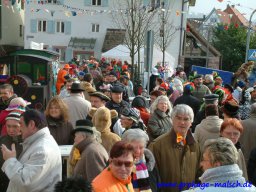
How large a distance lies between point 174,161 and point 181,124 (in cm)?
48

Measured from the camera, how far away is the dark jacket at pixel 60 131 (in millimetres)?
7371

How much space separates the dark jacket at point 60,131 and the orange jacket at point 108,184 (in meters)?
3.04

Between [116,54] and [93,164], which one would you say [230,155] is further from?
[116,54]

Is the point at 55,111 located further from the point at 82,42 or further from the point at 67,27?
the point at 67,27

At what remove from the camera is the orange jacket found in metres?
4.25

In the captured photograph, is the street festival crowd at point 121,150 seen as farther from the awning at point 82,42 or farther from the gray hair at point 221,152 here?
the awning at point 82,42

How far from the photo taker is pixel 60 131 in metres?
7.41

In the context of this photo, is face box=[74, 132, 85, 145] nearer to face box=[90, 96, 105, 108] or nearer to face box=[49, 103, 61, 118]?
face box=[49, 103, 61, 118]

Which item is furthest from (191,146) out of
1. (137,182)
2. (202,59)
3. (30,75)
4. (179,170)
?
(202,59)

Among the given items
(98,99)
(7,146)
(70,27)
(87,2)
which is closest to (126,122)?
(98,99)

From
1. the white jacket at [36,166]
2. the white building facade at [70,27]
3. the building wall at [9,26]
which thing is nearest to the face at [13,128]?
the white jacket at [36,166]

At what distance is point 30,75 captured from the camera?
56.9 feet

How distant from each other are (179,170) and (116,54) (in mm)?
25496

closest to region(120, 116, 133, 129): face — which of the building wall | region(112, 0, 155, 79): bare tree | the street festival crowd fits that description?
the street festival crowd
